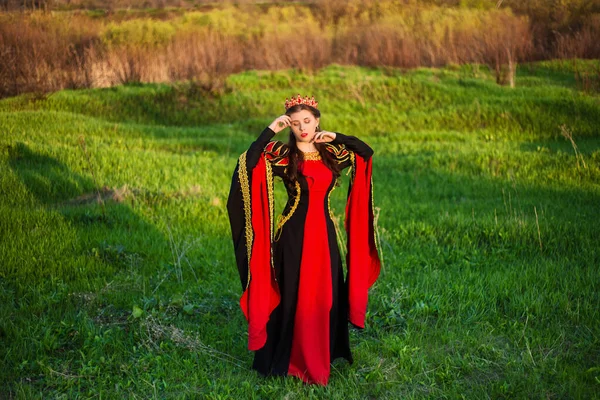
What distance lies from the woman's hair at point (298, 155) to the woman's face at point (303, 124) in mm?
31

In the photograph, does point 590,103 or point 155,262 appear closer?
point 155,262

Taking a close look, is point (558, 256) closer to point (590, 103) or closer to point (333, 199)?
point (333, 199)

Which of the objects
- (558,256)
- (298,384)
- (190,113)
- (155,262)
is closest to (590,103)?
(558,256)

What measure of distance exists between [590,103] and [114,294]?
11.9 m

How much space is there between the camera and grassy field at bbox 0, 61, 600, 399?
14.9 feet

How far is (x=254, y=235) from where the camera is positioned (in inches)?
168

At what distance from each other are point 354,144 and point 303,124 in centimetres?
45

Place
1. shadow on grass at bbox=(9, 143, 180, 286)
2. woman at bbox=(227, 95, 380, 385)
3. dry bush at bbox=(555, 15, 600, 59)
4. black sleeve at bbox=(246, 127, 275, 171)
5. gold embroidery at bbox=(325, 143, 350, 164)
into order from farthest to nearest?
1. dry bush at bbox=(555, 15, 600, 59)
2. shadow on grass at bbox=(9, 143, 180, 286)
3. gold embroidery at bbox=(325, 143, 350, 164)
4. woman at bbox=(227, 95, 380, 385)
5. black sleeve at bbox=(246, 127, 275, 171)

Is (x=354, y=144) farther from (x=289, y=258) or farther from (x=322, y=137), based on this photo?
(x=289, y=258)

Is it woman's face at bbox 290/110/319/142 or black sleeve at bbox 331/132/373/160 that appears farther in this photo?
black sleeve at bbox 331/132/373/160

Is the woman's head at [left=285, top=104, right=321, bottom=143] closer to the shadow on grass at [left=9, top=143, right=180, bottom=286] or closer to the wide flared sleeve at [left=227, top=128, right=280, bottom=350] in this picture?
the wide flared sleeve at [left=227, top=128, right=280, bottom=350]

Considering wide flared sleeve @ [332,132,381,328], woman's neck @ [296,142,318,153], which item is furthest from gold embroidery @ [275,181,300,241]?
wide flared sleeve @ [332,132,381,328]

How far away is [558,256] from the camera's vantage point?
6664 mm

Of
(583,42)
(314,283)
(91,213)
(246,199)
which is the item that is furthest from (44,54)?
(583,42)
